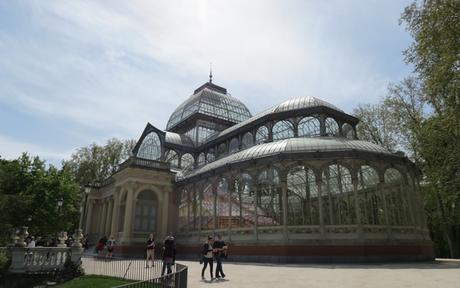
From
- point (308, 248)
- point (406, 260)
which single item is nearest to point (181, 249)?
point (308, 248)

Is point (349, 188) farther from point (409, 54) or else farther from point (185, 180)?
point (185, 180)

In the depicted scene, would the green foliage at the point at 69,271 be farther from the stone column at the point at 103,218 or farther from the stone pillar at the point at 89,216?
the stone pillar at the point at 89,216

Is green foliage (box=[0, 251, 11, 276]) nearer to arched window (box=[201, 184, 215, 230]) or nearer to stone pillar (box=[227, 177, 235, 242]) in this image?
stone pillar (box=[227, 177, 235, 242])

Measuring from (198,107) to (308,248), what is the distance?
2545 centimetres

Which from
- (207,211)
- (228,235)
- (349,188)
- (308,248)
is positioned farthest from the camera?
(207,211)

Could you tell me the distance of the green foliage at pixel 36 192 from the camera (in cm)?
2809

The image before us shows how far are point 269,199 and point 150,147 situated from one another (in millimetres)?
18818

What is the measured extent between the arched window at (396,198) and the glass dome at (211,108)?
23.2 meters

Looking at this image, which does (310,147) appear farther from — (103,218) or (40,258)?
(103,218)

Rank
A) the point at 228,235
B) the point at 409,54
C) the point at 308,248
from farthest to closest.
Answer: the point at 228,235 < the point at 308,248 < the point at 409,54

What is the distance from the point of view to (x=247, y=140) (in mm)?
31547

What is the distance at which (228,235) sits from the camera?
22922 millimetres

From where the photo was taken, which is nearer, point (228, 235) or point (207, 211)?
point (228, 235)

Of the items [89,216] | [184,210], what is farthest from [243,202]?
[89,216]
